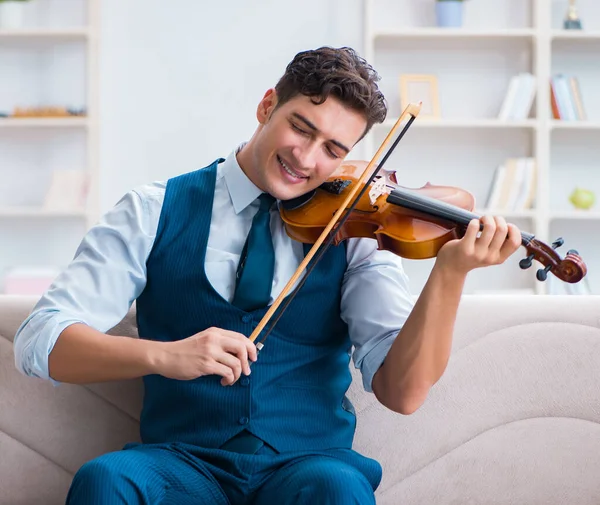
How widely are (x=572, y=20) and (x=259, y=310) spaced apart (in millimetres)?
3549

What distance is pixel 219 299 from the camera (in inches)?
59.4

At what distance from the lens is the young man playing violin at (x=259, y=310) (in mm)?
1411

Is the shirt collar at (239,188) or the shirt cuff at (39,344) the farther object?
the shirt collar at (239,188)

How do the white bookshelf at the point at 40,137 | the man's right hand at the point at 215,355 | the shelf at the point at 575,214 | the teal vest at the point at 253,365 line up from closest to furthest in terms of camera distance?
the man's right hand at the point at 215,355 < the teal vest at the point at 253,365 < the shelf at the point at 575,214 < the white bookshelf at the point at 40,137

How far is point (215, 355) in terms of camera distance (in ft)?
4.09

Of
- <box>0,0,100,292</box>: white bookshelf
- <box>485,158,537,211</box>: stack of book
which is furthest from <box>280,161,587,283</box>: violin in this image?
<box>0,0,100,292</box>: white bookshelf

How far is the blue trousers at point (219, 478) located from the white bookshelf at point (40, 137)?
10.8 feet

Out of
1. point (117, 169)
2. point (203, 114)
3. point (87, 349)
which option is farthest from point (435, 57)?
point (87, 349)

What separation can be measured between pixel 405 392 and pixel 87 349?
1.71 ft

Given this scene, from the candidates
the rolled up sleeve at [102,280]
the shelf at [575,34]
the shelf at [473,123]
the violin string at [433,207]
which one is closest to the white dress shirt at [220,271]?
the rolled up sleeve at [102,280]

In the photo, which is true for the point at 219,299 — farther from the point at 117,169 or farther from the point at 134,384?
the point at 117,169

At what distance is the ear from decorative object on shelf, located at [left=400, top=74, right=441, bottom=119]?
9.62 feet

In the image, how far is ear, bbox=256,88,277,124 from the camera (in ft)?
5.39

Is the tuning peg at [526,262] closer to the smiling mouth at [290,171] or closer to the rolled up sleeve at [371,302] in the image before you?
the rolled up sleeve at [371,302]
